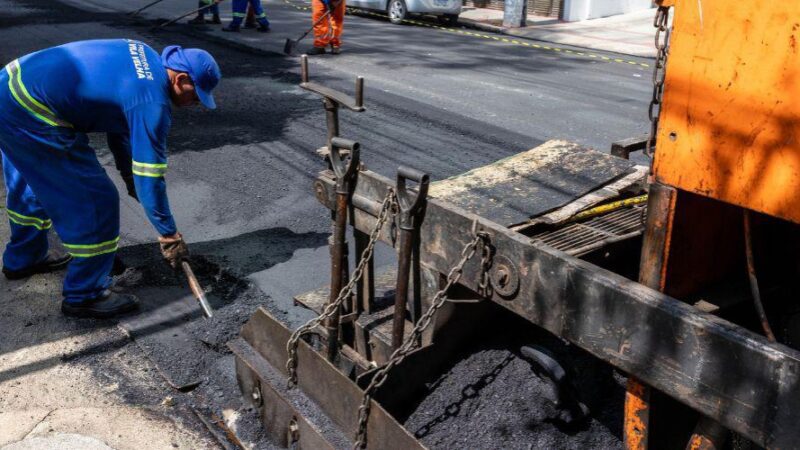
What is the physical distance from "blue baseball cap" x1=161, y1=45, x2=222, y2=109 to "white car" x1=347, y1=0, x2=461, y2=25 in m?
12.9

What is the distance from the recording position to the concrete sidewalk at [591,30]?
14.1 metres

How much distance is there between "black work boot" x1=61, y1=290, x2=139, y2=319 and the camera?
412cm

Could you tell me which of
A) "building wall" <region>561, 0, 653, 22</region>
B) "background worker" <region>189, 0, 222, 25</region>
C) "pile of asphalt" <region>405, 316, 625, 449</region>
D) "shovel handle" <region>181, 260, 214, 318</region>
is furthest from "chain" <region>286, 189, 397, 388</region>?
"building wall" <region>561, 0, 653, 22</region>

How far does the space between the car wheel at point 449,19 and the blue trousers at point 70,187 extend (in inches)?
546

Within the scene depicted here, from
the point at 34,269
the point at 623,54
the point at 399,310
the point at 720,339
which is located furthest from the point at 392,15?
the point at 720,339

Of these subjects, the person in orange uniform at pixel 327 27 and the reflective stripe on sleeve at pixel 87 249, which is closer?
the reflective stripe on sleeve at pixel 87 249

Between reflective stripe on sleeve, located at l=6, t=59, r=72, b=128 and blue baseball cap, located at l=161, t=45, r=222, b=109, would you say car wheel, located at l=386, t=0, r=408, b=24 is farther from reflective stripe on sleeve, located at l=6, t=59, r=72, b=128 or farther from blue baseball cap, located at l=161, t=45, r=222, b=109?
reflective stripe on sleeve, located at l=6, t=59, r=72, b=128

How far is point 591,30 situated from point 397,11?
14.1ft

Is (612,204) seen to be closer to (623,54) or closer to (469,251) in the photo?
(469,251)

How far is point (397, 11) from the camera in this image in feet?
54.6

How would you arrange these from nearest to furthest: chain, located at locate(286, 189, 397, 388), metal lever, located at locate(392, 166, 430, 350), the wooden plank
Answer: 1. metal lever, located at locate(392, 166, 430, 350)
2. chain, located at locate(286, 189, 397, 388)
3. the wooden plank

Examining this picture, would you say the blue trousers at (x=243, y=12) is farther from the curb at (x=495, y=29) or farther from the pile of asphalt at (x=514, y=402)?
the pile of asphalt at (x=514, y=402)

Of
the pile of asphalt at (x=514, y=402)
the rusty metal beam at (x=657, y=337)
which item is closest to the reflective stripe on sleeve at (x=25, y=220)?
the pile of asphalt at (x=514, y=402)

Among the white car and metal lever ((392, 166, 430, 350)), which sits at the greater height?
the white car
